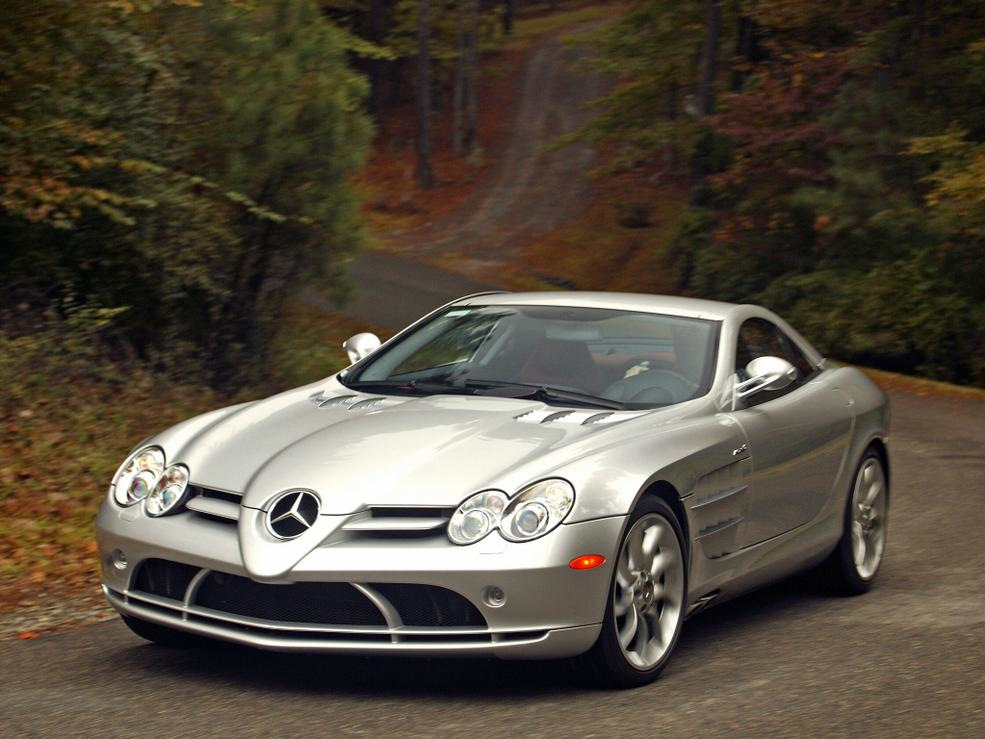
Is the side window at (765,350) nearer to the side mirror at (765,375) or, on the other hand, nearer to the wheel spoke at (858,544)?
the side mirror at (765,375)

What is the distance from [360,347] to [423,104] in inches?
1500

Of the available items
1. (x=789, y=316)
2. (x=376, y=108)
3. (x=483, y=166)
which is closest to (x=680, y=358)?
(x=789, y=316)

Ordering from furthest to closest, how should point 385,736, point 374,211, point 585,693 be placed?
point 374,211
point 585,693
point 385,736

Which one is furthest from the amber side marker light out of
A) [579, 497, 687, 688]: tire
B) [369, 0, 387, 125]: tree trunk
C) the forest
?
[369, 0, 387, 125]: tree trunk

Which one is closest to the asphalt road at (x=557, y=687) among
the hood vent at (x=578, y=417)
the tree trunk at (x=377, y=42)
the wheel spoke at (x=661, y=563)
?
the wheel spoke at (x=661, y=563)

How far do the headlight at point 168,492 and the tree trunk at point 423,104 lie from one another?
3944 centimetres

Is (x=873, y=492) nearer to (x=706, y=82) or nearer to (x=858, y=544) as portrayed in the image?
(x=858, y=544)

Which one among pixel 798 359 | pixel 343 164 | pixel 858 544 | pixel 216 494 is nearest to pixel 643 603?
pixel 216 494

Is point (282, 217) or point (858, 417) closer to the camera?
point (858, 417)

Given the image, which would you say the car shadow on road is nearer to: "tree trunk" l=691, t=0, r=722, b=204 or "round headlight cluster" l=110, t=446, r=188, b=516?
"round headlight cluster" l=110, t=446, r=188, b=516

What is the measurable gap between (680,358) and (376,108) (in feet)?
149

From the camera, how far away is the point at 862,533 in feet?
26.0

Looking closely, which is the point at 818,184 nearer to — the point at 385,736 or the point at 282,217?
the point at 282,217

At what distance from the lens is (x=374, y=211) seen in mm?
42844
